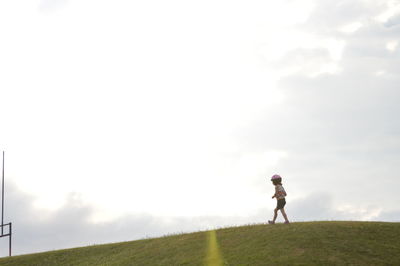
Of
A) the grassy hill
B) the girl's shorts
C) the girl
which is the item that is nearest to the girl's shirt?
the girl

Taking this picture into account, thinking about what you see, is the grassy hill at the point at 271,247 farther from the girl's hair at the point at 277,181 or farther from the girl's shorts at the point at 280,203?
the girl's hair at the point at 277,181

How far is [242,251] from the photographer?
1018 inches

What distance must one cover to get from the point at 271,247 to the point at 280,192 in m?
4.07

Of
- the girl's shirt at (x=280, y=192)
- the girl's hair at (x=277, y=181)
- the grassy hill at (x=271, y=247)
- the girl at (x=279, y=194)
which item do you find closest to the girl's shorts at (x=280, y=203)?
the girl at (x=279, y=194)

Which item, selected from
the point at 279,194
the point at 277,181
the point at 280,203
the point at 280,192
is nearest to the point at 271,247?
the point at 280,203

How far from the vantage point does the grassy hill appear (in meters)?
23.6

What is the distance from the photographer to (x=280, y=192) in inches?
1115

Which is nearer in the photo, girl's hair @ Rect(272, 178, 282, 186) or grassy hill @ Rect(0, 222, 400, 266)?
grassy hill @ Rect(0, 222, 400, 266)

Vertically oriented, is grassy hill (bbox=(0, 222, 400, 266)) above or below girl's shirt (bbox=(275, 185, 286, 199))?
below

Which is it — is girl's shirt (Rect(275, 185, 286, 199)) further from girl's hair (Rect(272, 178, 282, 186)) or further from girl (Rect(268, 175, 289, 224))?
→ girl's hair (Rect(272, 178, 282, 186))

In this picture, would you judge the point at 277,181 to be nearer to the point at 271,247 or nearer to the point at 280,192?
the point at 280,192

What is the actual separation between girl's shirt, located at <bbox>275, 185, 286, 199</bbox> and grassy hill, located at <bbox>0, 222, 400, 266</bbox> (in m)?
1.87

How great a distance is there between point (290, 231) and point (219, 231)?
5.93 m

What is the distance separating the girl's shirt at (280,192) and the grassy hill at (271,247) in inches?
73.8
